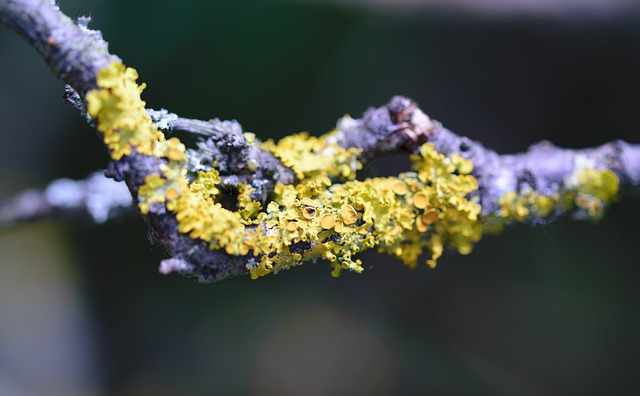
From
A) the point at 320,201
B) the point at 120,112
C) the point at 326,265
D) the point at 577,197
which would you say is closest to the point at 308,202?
the point at 320,201

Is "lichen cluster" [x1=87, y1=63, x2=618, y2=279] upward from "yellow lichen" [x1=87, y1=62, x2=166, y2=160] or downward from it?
downward

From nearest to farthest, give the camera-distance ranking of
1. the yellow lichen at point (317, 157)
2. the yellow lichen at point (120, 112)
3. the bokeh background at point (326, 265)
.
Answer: the yellow lichen at point (120, 112) → the yellow lichen at point (317, 157) → the bokeh background at point (326, 265)

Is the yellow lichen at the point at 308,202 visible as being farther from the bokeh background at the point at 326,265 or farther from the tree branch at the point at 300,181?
the bokeh background at the point at 326,265

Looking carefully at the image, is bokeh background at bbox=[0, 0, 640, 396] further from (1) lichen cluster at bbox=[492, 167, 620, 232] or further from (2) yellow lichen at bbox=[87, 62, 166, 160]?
(2) yellow lichen at bbox=[87, 62, 166, 160]

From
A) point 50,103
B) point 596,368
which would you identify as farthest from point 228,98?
point 596,368

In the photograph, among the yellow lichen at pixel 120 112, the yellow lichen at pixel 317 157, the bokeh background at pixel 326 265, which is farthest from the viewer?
the bokeh background at pixel 326 265

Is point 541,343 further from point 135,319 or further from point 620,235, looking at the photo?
point 135,319

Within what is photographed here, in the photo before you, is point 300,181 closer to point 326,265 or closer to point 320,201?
point 320,201

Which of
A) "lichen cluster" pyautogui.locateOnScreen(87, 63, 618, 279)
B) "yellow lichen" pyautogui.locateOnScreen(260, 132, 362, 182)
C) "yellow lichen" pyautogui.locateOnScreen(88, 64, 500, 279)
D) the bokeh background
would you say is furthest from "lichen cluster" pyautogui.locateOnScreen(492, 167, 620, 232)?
the bokeh background

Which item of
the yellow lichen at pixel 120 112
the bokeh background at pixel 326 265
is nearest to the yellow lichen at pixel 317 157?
the yellow lichen at pixel 120 112
